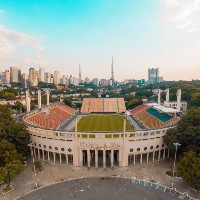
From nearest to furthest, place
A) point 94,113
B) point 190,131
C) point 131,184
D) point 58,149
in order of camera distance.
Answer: point 131,184, point 190,131, point 58,149, point 94,113

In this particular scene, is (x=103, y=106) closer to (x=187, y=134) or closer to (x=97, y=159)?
(x=97, y=159)

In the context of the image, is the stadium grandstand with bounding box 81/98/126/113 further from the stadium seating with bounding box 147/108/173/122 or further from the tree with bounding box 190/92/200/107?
the tree with bounding box 190/92/200/107

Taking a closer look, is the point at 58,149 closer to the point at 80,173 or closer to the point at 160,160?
the point at 80,173

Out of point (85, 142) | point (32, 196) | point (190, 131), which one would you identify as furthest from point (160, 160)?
point (32, 196)

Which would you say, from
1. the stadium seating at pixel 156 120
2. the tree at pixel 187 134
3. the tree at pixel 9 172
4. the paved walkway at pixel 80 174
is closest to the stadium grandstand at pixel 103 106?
the stadium seating at pixel 156 120

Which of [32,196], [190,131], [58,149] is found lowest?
[32,196]

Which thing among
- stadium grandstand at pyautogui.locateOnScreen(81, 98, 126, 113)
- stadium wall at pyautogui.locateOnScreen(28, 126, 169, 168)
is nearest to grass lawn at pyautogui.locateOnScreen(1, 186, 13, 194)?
stadium wall at pyautogui.locateOnScreen(28, 126, 169, 168)

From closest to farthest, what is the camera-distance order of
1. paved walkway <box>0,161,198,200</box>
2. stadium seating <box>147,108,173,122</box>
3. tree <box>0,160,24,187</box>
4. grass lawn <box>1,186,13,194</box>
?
tree <box>0,160,24,187</box> → grass lawn <box>1,186,13,194</box> → paved walkway <box>0,161,198,200</box> → stadium seating <box>147,108,173,122</box>
